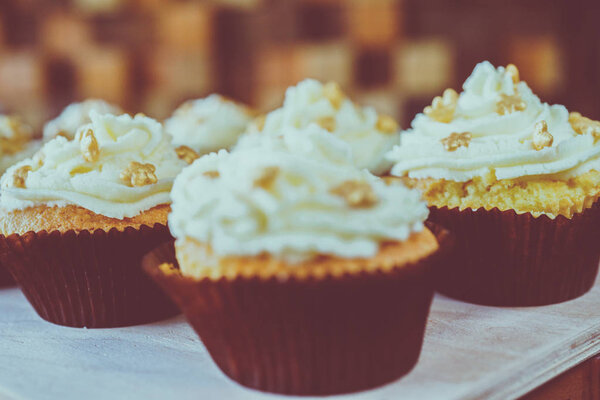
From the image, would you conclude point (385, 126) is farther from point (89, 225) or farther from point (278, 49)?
point (278, 49)

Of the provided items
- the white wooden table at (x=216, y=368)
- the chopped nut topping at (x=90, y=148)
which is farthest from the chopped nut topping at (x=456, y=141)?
the chopped nut topping at (x=90, y=148)

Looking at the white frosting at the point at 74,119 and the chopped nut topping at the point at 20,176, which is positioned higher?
the chopped nut topping at the point at 20,176

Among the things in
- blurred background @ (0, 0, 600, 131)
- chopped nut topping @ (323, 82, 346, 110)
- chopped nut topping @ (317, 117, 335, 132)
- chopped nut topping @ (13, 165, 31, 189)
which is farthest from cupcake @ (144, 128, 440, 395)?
blurred background @ (0, 0, 600, 131)

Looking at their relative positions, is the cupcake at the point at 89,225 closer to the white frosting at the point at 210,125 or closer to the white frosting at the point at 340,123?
the white frosting at the point at 340,123

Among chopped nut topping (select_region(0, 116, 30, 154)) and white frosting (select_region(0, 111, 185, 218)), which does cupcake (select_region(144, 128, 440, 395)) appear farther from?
chopped nut topping (select_region(0, 116, 30, 154))

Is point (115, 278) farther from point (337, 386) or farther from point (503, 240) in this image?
point (503, 240)

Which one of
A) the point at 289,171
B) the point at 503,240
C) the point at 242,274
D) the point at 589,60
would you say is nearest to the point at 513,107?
the point at 503,240
